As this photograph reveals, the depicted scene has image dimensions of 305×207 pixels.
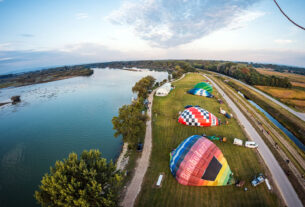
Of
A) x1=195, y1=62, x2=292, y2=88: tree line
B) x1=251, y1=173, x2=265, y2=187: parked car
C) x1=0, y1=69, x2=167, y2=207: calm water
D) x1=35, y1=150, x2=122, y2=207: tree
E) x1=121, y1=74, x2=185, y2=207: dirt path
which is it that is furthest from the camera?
x1=195, y1=62, x2=292, y2=88: tree line

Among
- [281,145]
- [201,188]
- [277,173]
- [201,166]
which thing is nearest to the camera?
[201,166]

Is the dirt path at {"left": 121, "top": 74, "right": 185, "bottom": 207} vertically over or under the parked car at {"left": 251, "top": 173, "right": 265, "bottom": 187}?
under

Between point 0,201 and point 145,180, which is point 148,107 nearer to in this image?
point 145,180

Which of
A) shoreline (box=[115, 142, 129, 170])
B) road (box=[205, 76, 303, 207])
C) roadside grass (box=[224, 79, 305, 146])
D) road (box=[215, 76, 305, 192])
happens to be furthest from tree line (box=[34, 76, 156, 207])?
roadside grass (box=[224, 79, 305, 146])

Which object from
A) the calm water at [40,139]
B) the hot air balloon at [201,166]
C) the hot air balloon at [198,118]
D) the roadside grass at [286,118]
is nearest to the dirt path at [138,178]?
the hot air balloon at [201,166]

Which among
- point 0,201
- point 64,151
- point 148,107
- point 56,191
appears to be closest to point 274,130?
point 148,107

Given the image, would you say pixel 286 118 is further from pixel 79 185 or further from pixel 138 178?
pixel 79 185

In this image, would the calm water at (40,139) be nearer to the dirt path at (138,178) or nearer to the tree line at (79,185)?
the dirt path at (138,178)

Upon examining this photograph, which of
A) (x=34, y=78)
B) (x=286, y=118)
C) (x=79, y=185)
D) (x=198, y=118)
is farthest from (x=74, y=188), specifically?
(x=34, y=78)

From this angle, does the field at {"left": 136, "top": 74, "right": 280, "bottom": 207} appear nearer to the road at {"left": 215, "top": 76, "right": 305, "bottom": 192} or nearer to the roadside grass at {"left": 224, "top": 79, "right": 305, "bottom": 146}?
the road at {"left": 215, "top": 76, "right": 305, "bottom": 192}
